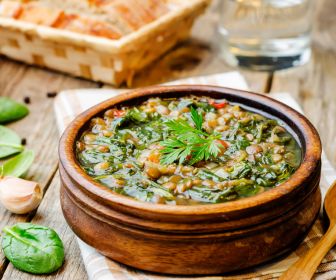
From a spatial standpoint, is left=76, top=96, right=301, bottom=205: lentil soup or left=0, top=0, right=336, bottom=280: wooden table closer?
left=76, top=96, right=301, bottom=205: lentil soup

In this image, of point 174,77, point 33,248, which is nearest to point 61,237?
point 33,248

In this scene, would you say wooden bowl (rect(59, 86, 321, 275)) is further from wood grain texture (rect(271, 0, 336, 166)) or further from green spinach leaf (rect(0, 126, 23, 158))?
wood grain texture (rect(271, 0, 336, 166))

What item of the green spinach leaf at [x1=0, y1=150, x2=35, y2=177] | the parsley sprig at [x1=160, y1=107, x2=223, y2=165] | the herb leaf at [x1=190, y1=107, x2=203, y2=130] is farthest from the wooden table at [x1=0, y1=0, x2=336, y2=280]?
the herb leaf at [x1=190, y1=107, x2=203, y2=130]

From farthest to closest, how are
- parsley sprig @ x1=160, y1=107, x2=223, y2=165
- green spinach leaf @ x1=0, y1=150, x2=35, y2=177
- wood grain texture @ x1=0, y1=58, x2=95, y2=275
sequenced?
wood grain texture @ x1=0, y1=58, x2=95, y2=275
green spinach leaf @ x1=0, y1=150, x2=35, y2=177
parsley sprig @ x1=160, y1=107, x2=223, y2=165

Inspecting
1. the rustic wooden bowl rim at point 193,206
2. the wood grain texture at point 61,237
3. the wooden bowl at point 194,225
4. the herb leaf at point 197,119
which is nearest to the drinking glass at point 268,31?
the rustic wooden bowl rim at point 193,206

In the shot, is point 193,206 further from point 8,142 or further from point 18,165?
point 8,142

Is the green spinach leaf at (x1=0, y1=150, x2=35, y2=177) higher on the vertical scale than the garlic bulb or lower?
lower

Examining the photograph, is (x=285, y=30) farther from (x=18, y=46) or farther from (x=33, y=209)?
(x=33, y=209)

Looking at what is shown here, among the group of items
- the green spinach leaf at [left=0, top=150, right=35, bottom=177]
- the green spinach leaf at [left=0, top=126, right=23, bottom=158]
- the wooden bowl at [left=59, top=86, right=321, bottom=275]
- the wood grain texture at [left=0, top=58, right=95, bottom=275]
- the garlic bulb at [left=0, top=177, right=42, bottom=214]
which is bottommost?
the wood grain texture at [left=0, top=58, right=95, bottom=275]
